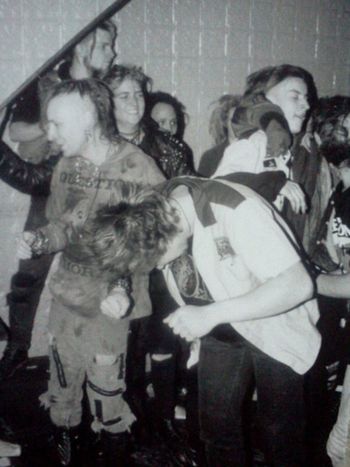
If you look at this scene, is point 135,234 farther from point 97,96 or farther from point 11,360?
point 11,360

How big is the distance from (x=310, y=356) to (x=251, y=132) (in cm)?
132

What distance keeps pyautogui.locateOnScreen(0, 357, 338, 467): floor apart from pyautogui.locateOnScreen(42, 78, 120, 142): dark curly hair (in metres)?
1.93

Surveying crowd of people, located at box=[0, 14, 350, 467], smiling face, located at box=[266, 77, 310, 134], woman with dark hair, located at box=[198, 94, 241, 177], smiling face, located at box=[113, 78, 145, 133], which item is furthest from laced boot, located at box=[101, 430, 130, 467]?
smiling face, located at box=[266, 77, 310, 134]

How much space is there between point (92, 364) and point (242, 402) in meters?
0.83

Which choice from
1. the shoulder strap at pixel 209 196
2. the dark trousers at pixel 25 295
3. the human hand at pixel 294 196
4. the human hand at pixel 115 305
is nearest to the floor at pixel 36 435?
the dark trousers at pixel 25 295

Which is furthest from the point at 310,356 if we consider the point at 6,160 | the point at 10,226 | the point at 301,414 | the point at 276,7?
the point at 276,7

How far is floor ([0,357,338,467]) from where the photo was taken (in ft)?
9.19

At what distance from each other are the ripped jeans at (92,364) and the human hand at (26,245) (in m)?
0.37

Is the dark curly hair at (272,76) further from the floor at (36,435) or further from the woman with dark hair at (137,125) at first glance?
the floor at (36,435)

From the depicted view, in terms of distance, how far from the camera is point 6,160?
2914 millimetres

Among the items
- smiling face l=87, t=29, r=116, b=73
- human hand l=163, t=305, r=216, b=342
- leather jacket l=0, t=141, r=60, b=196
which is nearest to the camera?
human hand l=163, t=305, r=216, b=342

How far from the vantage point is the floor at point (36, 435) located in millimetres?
2801

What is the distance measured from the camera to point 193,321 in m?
1.69

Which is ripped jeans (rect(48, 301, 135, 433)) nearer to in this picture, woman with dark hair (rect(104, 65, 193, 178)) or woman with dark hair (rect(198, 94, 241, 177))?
woman with dark hair (rect(104, 65, 193, 178))
